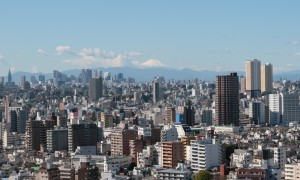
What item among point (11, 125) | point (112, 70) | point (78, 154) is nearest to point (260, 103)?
point (11, 125)

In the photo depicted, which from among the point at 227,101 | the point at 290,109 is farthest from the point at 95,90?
the point at 227,101

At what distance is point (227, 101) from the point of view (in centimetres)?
3800

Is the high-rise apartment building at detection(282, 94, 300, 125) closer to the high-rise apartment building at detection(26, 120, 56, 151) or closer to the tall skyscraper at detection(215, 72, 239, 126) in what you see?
the tall skyscraper at detection(215, 72, 239, 126)

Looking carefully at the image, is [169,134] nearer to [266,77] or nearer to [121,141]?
[121,141]

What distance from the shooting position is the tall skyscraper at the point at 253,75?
62391 mm

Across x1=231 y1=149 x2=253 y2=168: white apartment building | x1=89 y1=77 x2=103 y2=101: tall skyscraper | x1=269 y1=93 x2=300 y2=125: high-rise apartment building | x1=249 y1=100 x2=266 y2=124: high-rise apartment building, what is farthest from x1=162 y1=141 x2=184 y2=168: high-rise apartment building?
x1=89 y1=77 x2=103 y2=101: tall skyscraper

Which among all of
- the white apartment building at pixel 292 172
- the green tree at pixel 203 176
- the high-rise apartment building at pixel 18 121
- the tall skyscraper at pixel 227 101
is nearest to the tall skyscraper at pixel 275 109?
the tall skyscraper at pixel 227 101

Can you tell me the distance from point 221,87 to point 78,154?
15.9m

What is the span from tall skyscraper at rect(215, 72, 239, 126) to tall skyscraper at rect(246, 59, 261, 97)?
23.4 m

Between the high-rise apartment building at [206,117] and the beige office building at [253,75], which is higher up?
the beige office building at [253,75]

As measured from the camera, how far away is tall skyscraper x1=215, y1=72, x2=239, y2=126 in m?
37.5

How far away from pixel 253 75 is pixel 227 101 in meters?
25.4

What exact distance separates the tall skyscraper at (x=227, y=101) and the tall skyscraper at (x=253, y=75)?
2336 cm

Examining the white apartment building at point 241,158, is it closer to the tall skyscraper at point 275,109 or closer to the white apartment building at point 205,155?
the white apartment building at point 205,155
